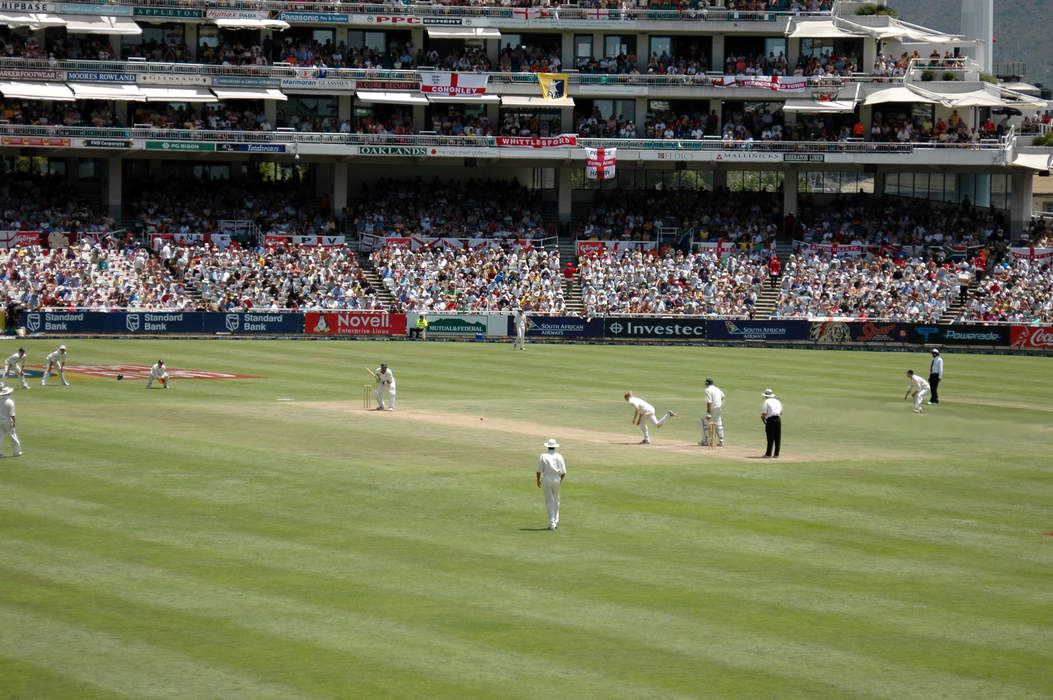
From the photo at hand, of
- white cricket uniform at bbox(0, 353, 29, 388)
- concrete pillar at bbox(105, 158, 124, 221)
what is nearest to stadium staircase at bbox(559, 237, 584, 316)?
concrete pillar at bbox(105, 158, 124, 221)

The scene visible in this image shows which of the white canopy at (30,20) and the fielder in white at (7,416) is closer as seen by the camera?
the fielder in white at (7,416)

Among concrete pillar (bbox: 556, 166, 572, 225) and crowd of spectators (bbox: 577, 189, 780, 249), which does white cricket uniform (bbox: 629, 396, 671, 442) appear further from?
concrete pillar (bbox: 556, 166, 572, 225)

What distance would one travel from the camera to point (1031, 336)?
63781mm

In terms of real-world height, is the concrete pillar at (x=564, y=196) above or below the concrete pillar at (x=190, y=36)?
below

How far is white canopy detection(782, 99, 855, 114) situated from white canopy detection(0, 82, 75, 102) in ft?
131

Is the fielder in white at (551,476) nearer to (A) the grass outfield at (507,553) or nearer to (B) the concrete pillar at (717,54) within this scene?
(A) the grass outfield at (507,553)

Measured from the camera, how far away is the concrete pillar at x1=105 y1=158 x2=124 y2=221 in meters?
73.9

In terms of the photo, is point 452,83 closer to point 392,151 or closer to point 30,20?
point 392,151

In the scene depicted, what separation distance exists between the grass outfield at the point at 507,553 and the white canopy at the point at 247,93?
3609 cm

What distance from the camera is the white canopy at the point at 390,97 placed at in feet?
248

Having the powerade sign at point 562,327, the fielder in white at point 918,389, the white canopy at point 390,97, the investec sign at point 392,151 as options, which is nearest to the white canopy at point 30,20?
the white canopy at point 390,97

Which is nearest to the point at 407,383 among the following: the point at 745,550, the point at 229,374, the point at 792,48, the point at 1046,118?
the point at 229,374

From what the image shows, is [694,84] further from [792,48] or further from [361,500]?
[361,500]

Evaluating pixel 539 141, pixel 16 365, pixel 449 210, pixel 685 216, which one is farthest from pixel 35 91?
pixel 685 216
